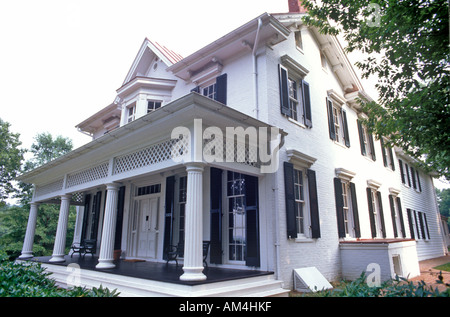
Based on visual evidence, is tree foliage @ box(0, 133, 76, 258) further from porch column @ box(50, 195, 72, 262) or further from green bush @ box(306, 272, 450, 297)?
→ green bush @ box(306, 272, 450, 297)

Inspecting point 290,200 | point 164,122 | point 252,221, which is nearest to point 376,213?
point 290,200

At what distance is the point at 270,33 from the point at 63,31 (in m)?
6.19

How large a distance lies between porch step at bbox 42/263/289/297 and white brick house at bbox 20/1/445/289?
0.26 m

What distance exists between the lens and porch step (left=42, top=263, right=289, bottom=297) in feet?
16.1

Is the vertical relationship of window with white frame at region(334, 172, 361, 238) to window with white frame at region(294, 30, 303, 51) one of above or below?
below

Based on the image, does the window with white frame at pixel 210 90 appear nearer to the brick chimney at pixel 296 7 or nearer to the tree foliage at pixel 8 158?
the brick chimney at pixel 296 7

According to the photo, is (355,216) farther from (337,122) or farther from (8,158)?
(8,158)

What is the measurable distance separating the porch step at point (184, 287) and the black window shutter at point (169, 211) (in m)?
2.32

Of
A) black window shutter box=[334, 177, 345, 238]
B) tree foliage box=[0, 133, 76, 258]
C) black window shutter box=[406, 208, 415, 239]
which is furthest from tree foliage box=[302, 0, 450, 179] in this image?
tree foliage box=[0, 133, 76, 258]

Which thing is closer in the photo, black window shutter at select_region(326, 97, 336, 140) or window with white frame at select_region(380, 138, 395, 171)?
black window shutter at select_region(326, 97, 336, 140)

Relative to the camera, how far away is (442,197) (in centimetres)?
5216

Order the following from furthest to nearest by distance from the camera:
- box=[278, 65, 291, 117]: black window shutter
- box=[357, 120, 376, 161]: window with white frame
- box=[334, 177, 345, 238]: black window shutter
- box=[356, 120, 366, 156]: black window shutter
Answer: box=[357, 120, 376, 161]: window with white frame → box=[356, 120, 366, 156]: black window shutter → box=[334, 177, 345, 238]: black window shutter → box=[278, 65, 291, 117]: black window shutter

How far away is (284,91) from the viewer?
8.48 metres

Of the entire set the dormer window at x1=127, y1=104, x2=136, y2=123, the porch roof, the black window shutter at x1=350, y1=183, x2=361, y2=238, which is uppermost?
the dormer window at x1=127, y1=104, x2=136, y2=123
